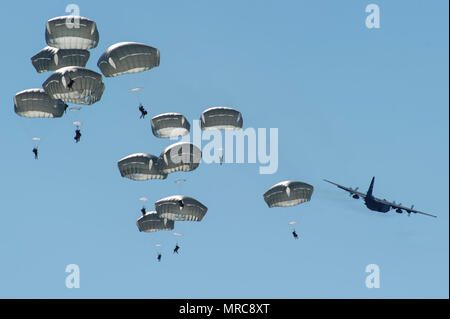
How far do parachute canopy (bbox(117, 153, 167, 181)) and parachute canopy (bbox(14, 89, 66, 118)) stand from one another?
1086cm

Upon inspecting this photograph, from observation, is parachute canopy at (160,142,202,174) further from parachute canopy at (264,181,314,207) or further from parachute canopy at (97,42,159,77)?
parachute canopy at (97,42,159,77)

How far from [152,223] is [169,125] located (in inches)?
517

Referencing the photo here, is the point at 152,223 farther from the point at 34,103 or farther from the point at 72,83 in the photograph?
the point at 72,83

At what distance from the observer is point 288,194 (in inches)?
4862

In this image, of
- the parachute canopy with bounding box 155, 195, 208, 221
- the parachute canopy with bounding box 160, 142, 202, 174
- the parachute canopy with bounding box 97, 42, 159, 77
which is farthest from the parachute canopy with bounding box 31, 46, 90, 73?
the parachute canopy with bounding box 155, 195, 208, 221

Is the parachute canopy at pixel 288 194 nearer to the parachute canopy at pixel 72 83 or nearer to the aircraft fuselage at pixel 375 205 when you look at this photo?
the parachute canopy at pixel 72 83

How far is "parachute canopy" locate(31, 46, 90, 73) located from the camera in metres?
124

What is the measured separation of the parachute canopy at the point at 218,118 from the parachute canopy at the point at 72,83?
14293 millimetres

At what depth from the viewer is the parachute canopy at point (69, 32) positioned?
117250 mm

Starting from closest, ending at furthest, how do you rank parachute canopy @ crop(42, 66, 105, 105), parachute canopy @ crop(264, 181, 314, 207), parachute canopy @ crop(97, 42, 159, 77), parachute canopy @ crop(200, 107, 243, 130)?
parachute canopy @ crop(42, 66, 105, 105) → parachute canopy @ crop(97, 42, 159, 77) → parachute canopy @ crop(264, 181, 314, 207) → parachute canopy @ crop(200, 107, 243, 130)

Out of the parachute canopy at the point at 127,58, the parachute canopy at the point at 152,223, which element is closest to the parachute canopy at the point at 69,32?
the parachute canopy at the point at 127,58

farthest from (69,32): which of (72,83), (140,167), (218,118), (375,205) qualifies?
(375,205)

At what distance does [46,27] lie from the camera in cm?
11788
